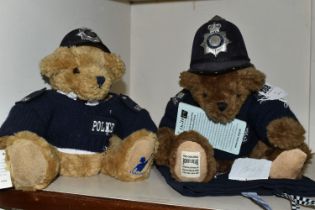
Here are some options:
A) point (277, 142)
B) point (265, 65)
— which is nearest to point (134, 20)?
point (265, 65)

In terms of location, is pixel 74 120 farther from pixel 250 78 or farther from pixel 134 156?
pixel 250 78

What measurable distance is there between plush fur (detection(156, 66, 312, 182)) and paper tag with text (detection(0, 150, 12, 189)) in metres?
0.26

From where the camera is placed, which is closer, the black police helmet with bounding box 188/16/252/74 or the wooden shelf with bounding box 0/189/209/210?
the wooden shelf with bounding box 0/189/209/210

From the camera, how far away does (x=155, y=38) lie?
3.89 ft

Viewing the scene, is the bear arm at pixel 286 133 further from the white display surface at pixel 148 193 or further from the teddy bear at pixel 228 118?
→ the white display surface at pixel 148 193

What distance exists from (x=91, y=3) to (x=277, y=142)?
1.82 feet

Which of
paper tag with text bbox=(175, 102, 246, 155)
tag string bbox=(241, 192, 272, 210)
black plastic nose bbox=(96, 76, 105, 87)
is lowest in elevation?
tag string bbox=(241, 192, 272, 210)

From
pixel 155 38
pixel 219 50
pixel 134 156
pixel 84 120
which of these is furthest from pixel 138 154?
pixel 155 38

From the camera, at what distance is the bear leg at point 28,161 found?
25.3 inches

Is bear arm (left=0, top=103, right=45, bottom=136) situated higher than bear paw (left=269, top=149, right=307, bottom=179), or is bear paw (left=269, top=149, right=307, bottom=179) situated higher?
bear arm (left=0, top=103, right=45, bottom=136)

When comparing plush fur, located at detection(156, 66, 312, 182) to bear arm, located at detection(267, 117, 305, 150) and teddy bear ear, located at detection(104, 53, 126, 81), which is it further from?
teddy bear ear, located at detection(104, 53, 126, 81)

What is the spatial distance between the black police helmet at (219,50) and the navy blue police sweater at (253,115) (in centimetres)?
7

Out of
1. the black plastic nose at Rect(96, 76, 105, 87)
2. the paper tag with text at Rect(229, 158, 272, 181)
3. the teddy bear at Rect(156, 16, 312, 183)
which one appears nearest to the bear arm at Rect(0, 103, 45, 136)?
the black plastic nose at Rect(96, 76, 105, 87)

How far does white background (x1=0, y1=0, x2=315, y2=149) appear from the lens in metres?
0.78
